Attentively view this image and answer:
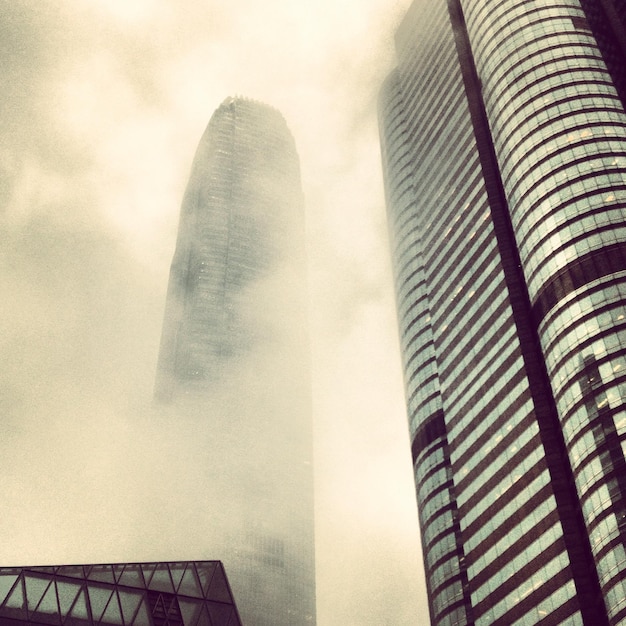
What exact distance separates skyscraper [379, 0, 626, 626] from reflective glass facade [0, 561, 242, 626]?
5849 cm

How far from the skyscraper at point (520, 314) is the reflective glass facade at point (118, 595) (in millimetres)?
58492

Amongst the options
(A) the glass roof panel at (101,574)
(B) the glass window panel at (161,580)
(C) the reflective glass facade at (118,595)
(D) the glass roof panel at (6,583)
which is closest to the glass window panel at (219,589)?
(C) the reflective glass facade at (118,595)

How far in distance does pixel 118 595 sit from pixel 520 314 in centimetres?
9339

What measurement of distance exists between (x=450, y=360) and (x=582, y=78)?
52317 millimetres

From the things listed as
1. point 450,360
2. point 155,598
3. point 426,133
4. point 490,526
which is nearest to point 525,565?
point 490,526

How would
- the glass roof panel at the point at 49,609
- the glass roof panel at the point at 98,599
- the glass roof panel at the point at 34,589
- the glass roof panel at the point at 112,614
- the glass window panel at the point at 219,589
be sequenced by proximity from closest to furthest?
the glass roof panel at the point at 49,609 < the glass roof panel at the point at 34,589 < the glass roof panel at the point at 112,614 < the glass roof panel at the point at 98,599 < the glass window panel at the point at 219,589

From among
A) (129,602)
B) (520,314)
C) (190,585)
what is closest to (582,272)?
(520,314)

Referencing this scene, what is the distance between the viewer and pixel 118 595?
143ft

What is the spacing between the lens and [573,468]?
335ft

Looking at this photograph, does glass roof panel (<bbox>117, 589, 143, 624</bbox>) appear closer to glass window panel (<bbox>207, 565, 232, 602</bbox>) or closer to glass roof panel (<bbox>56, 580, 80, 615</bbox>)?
glass roof panel (<bbox>56, 580, 80, 615</bbox>)

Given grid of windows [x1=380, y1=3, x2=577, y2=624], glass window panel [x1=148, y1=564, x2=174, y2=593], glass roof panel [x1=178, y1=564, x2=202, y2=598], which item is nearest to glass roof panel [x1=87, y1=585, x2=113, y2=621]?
glass window panel [x1=148, y1=564, x2=174, y2=593]

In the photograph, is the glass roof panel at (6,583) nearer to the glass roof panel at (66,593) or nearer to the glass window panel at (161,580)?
the glass roof panel at (66,593)

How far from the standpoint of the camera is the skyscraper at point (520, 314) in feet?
330

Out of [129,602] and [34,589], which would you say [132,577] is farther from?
[34,589]
